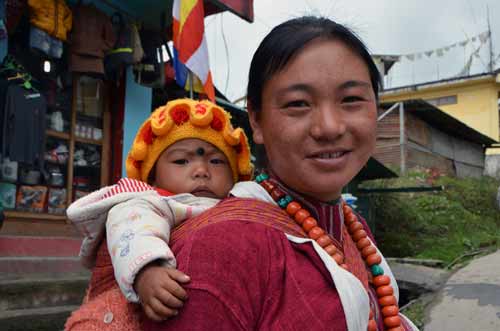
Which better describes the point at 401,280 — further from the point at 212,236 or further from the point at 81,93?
the point at 212,236

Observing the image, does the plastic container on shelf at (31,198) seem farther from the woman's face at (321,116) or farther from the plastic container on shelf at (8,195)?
the woman's face at (321,116)

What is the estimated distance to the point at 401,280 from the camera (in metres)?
6.13

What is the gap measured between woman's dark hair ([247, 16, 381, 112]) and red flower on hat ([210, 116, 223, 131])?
674mm

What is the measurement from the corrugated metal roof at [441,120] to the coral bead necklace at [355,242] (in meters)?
14.7

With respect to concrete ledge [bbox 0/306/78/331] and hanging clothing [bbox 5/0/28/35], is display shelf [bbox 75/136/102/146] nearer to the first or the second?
hanging clothing [bbox 5/0/28/35]

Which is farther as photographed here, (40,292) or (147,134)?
(40,292)

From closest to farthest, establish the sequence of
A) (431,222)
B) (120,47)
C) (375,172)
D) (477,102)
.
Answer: (120,47) → (375,172) → (431,222) → (477,102)

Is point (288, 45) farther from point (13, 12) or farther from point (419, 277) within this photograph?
point (419, 277)

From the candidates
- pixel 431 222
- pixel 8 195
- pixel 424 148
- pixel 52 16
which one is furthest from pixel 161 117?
pixel 424 148

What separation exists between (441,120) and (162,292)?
1783 cm

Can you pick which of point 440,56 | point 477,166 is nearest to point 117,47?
point 477,166

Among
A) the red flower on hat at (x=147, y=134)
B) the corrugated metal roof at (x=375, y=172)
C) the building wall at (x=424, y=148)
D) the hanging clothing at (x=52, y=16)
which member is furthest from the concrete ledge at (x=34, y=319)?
the building wall at (x=424, y=148)

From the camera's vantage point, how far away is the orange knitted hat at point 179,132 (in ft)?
6.42

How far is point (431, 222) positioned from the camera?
40.5 ft
